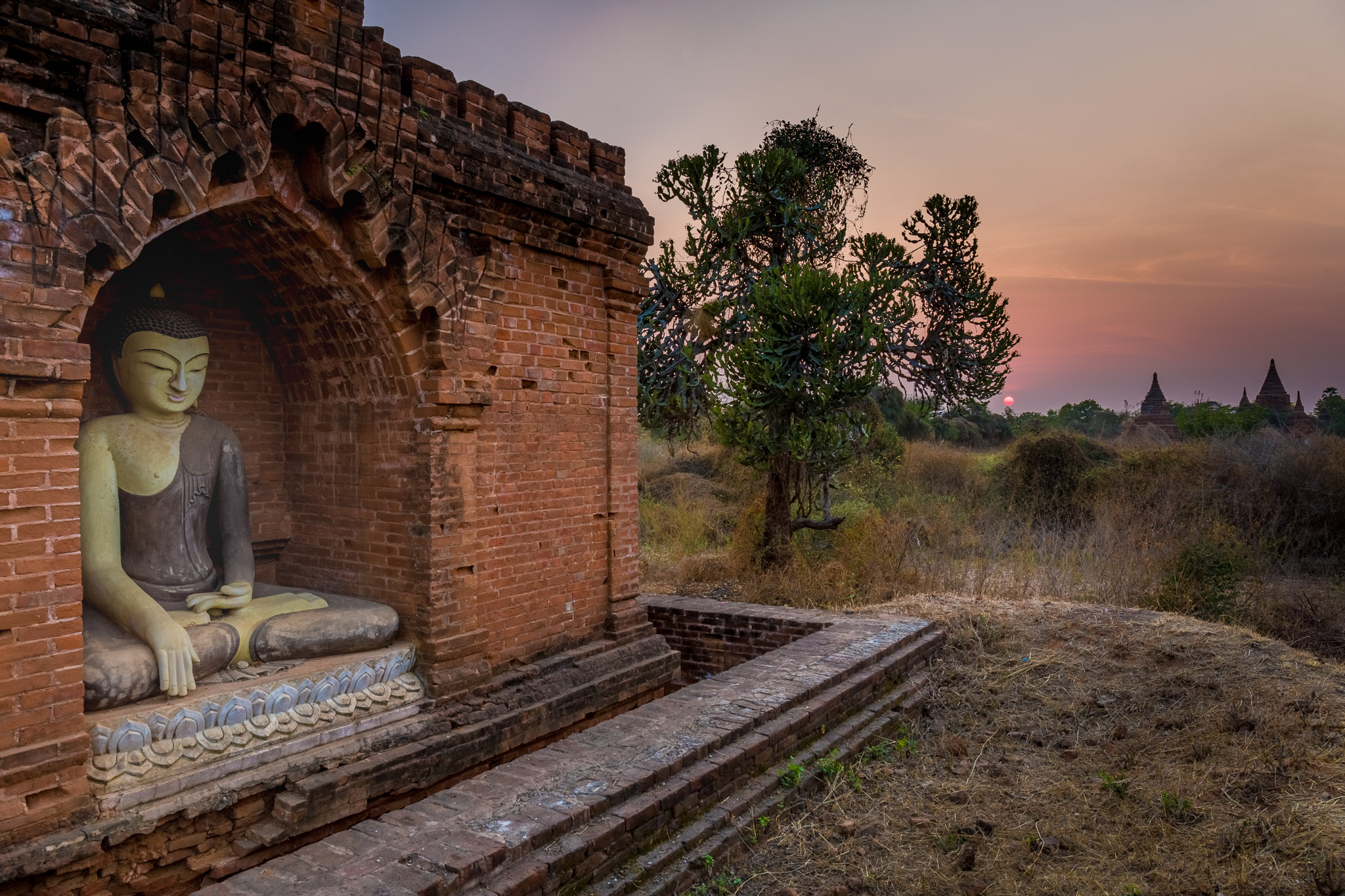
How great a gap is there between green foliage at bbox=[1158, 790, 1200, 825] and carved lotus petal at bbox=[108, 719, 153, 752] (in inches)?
208

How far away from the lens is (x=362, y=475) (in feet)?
16.6


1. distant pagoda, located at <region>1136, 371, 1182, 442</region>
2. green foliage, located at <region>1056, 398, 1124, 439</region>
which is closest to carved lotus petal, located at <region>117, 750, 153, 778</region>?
distant pagoda, located at <region>1136, 371, 1182, 442</region>

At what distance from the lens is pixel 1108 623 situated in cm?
782

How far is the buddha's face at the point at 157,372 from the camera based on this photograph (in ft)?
13.8

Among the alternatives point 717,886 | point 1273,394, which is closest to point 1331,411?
point 1273,394

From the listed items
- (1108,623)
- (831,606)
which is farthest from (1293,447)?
(831,606)

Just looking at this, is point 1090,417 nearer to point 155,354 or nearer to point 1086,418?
point 1086,418

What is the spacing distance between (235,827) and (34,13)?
361 cm

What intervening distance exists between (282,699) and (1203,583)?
9576mm

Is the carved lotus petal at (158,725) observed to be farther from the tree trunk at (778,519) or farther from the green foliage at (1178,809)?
the tree trunk at (778,519)

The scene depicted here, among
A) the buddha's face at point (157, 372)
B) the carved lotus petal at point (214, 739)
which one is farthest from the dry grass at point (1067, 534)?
the buddha's face at point (157, 372)

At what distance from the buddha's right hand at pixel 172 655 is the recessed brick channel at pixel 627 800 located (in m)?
1.06

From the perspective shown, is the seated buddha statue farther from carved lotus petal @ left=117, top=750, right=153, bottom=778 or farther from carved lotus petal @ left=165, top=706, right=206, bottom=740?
carved lotus petal @ left=117, top=750, right=153, bottom=778

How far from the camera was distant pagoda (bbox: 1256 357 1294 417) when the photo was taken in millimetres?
30281
